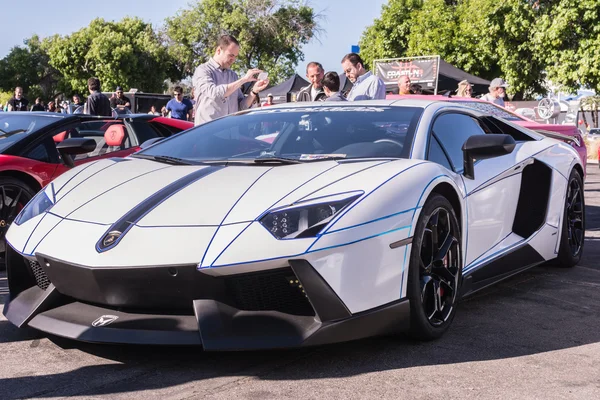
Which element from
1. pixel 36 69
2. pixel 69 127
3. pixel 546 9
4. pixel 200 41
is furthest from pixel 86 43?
pixel 69 127

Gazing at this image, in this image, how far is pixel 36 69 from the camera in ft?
249

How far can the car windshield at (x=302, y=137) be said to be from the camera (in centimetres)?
412

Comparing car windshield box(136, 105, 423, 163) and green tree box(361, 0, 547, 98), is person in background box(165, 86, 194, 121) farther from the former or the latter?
green tree box(361, 0, 547, 98)

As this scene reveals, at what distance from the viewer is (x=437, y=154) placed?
14.0ft

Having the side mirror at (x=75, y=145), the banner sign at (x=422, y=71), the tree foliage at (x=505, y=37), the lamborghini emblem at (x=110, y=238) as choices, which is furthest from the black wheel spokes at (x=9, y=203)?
the tree foliage at (x=505, y=37)

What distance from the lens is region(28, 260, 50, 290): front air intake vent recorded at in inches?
146

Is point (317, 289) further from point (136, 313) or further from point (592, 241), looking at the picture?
point (592, 241)

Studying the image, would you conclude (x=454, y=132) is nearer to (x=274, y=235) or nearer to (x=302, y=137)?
(x=302, y=137)

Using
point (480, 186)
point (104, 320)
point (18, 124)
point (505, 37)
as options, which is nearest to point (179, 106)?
point (18, 124)

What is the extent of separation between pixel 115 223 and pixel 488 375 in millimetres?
1641

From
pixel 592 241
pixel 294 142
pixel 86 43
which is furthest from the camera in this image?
pixel 86 43

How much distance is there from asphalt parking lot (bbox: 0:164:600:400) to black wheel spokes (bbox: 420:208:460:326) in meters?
0.15

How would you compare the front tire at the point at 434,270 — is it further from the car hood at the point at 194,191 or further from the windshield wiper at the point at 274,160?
the windshield wiper at the point at 274,160

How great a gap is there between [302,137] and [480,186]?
0.98m
